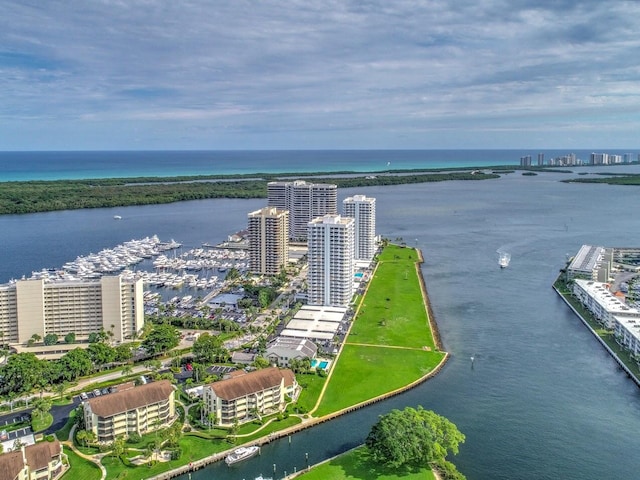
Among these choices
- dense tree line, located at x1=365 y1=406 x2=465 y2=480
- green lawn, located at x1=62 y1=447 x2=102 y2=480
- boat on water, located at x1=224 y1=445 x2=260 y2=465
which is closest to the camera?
green lawn, located at x1=62 y1=447 x2=102 y2=480

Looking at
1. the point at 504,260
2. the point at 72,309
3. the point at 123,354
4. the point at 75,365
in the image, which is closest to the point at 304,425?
the point at 123,354

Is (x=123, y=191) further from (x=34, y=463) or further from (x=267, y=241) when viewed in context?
(x=34, y=463)

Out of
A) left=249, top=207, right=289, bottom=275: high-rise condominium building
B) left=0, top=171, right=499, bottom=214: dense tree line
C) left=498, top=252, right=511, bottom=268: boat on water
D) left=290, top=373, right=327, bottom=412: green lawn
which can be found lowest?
left=290, top=373, right=327, bottom=412: green lawn

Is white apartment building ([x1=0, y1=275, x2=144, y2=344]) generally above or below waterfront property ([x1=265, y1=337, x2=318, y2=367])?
above

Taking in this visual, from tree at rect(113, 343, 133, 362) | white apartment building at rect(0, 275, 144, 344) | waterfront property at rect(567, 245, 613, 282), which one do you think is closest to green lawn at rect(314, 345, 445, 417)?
tree at rect(113, 343, 133, 362)

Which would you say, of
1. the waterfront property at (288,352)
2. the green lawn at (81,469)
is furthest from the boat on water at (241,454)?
the waterfront property at (288,352)

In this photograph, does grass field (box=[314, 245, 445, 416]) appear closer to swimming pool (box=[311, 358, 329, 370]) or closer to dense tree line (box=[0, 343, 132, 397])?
swimming pool (box=[311, 358, 329, 370])
